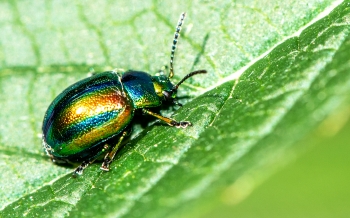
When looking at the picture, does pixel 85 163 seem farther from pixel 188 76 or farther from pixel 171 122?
pixel 188 76

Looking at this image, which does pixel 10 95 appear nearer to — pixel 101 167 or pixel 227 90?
pixel 101 167

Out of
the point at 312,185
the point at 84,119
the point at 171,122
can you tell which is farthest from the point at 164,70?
the point at 312,185

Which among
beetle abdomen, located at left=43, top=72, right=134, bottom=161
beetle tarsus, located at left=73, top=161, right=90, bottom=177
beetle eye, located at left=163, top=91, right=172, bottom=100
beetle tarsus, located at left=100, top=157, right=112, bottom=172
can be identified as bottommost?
beetle tarsus, located at left=73, top=161, right=90, bottom=177

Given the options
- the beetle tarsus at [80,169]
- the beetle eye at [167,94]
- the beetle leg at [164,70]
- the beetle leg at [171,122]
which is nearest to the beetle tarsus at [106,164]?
the beetle tarsus at [80,169]

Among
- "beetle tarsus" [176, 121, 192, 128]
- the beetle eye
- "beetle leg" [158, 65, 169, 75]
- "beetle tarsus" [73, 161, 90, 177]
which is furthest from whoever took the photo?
"beetle leg" [158, 65, 169, 75]

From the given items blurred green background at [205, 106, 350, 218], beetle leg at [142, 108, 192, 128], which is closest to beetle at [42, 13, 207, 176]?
beetle leg at [142, 108, 192, 128]

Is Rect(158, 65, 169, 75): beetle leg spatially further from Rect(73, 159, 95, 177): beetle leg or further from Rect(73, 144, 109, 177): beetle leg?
Rect(73, 159, 95, 177): beetle leg

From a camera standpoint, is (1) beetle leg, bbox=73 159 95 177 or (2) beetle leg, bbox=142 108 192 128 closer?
(2) beetle leg, bbox=142 108 192 128
